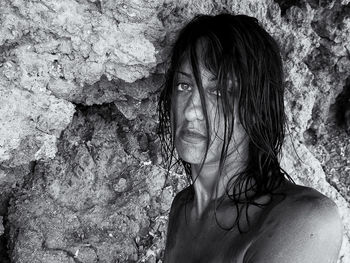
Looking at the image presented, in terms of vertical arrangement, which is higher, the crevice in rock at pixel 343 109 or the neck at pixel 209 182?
the crevice in rock at pixel 343 109

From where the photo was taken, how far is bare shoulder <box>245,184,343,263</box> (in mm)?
1023

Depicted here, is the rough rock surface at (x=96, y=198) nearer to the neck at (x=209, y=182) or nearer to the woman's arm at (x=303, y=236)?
the neck at (x=209, y=182)

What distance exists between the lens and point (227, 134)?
4.22 ft

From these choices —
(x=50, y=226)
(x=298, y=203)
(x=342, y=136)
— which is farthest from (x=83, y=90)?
(x=342, y=136)

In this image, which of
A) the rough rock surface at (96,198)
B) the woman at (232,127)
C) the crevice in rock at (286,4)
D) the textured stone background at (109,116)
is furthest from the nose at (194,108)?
the crevice in rock at (286,4)

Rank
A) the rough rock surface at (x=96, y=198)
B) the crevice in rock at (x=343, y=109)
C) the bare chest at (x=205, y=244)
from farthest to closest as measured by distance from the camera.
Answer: the crevice in rock at (x=343, y=109) < the rough rock surface at (x=96, y=198) < the bare chest at (x=205, y=244)

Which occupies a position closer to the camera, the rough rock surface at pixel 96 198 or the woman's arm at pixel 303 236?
the woman's arm at pixel 303 236

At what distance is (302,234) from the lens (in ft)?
3.39

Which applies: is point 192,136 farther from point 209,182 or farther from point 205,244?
point 205,244

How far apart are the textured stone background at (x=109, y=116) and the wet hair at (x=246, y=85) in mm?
276

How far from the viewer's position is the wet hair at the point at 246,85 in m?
1.25

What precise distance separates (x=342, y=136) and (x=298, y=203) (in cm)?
118

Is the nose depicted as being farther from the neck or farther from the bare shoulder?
the bare shoulder

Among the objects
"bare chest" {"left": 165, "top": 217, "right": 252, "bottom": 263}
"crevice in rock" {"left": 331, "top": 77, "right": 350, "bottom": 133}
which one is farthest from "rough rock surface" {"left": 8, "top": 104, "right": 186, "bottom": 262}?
"crevice in rock" {"left": 331, "top": 77, "right": 350, "bottom": 133}
